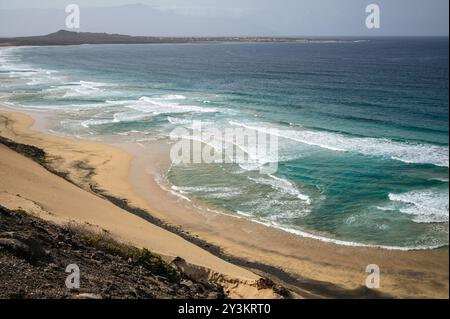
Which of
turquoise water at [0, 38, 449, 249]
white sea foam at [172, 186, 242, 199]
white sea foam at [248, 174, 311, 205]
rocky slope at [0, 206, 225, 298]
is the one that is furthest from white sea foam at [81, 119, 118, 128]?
rocky slope at [0, 206, 225, 298]

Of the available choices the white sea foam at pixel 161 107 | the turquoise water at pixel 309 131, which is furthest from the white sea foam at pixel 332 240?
the white sea foam at pixel 161 107

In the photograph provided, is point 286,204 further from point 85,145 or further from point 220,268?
point 85,145

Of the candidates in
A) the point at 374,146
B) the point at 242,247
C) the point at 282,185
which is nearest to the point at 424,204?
the point at 282,185

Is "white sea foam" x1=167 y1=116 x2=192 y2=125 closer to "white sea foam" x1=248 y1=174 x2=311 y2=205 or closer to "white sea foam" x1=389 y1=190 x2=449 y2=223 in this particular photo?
"white sea foam" x1=248 y1=174 x2=311 y2=205

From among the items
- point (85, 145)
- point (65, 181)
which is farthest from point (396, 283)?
point (85, 145)

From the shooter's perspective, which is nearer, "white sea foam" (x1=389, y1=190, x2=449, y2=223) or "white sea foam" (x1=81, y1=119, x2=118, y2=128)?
"white sea foam" (x1=389, y1=190, x2=449, y2=223)

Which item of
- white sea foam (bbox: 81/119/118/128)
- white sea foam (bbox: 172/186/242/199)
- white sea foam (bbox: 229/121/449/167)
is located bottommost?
white sea foam (bbox: 172/186/242/199)

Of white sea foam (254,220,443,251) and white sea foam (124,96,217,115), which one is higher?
white sea foam (124,96,217,115)
